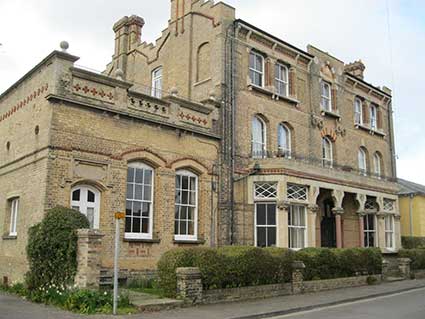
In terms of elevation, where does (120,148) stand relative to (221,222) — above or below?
above

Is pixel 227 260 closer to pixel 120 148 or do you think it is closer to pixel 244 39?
pixel 120 148

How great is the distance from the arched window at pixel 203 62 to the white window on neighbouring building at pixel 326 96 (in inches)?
299

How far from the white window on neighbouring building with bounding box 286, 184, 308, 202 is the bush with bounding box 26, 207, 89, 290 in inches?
363

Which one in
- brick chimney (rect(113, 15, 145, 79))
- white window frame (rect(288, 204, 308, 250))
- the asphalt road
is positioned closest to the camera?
the asphalt road

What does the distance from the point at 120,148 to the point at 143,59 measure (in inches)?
437

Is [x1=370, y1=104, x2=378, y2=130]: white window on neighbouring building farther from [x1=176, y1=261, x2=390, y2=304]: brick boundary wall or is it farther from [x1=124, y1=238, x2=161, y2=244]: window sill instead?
[x1=124, y1=238, x2=161, y2=244]: window sill

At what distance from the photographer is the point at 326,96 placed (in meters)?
26.8

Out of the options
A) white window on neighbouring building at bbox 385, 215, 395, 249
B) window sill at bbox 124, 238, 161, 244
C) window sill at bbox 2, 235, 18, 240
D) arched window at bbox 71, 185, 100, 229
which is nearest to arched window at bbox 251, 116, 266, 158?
window sill at bbox 124, 238, 161, 244

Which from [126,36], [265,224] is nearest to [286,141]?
[265,224]

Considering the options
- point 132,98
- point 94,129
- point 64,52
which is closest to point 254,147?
point 132,98

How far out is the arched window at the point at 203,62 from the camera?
22.0m

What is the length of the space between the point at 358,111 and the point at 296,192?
36.3 feet

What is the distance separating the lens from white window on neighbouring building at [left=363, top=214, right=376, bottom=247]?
26.4 metres

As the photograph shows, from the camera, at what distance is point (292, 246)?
816 inches
